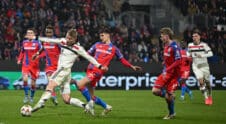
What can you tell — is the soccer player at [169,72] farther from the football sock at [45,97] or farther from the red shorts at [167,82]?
the football sock at [45,97]

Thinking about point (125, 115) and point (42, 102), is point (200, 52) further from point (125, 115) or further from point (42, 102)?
point (42, 102)

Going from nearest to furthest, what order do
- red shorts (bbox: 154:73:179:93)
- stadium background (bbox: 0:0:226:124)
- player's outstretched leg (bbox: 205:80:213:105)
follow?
red shorts (bbox: 154:73:179:93), player's outstretched leg (bbox: 205:80:213:105), stadium background (bbox: 0:0:226:124)

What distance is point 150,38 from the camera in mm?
37656

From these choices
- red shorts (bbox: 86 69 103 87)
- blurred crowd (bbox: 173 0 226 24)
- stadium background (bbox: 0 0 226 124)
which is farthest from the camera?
blurred crowd (bbox: 173 0 226 24)

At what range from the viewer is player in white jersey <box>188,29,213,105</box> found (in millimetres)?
23594

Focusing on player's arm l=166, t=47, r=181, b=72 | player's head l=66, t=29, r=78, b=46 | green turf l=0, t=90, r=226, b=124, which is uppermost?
player's head l=66, t=29, r=78, b=46

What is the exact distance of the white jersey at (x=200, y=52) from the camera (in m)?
23.7

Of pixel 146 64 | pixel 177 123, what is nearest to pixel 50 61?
pixel 177 123

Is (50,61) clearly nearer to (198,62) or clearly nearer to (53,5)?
(198,62)

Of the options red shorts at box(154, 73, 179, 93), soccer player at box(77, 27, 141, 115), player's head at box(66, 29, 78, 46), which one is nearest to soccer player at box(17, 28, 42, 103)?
soccer player at box(77, 27, 141, 115)

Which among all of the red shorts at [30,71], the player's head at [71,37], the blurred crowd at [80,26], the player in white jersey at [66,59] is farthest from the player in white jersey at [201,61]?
the blurred crowd at [80,26]

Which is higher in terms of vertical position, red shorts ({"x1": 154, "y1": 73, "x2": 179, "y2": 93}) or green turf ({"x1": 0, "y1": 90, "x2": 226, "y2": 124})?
red shorts ({"x1": 154, "y1": 73, "x2": 179, "y2": 93})

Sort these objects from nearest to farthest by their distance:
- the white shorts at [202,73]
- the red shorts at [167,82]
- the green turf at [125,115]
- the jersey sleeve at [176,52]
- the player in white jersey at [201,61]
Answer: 1. the green turf at [125,115]
2. the jersey sleeve at [176,52]
3. the red shorts at [167,82]
4. the player in white jersey at [201,61]
5. the white shorts at [202,73]

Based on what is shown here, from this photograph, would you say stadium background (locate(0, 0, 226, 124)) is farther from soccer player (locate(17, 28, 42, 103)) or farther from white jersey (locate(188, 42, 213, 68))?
soccer player (locate(17, 28, 42, 103))
